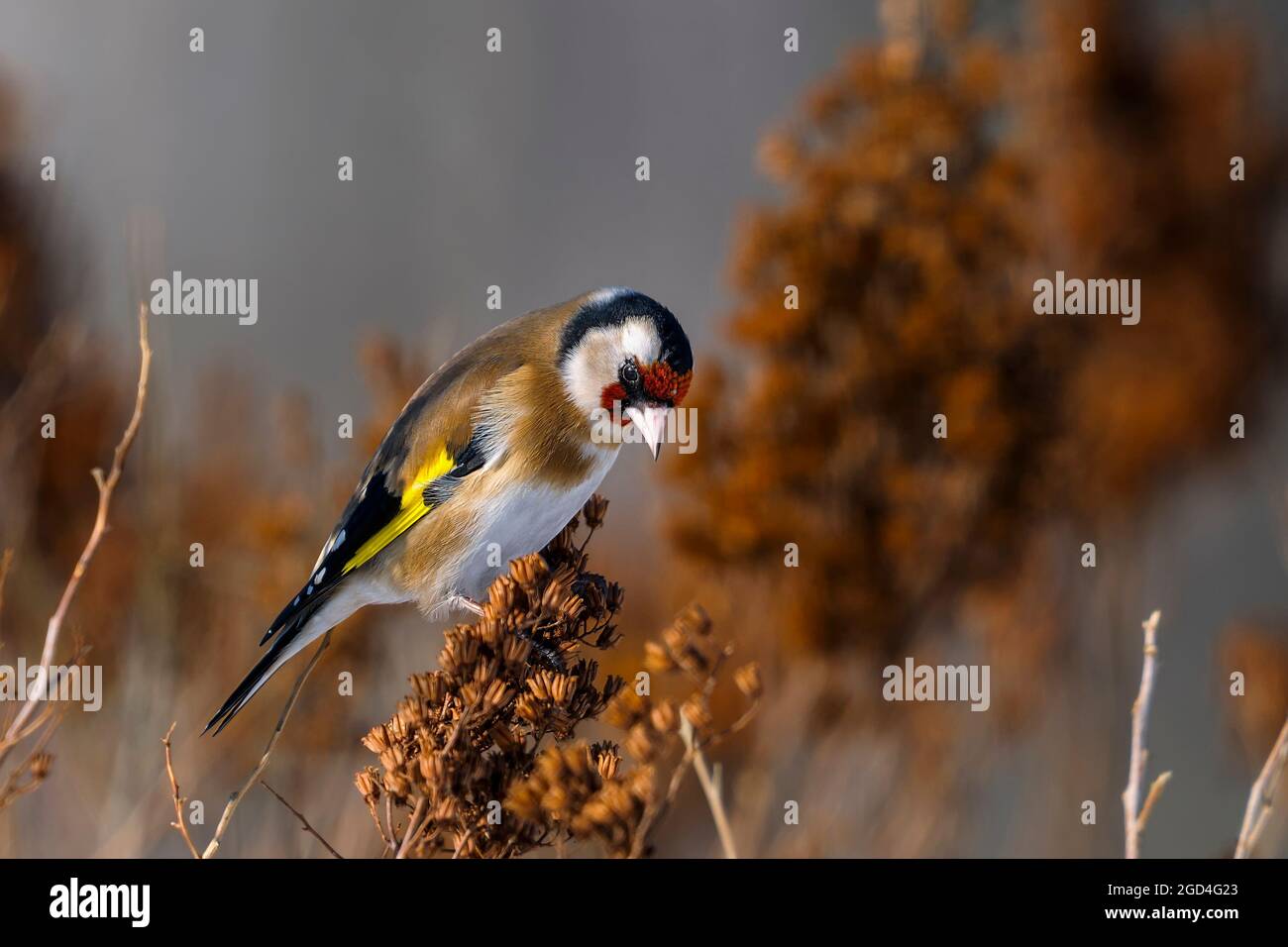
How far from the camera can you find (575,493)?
2.72 metres

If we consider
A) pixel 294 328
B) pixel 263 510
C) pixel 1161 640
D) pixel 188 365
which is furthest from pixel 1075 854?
pixel 294 328

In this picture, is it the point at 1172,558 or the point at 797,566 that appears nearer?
the point at 797,566

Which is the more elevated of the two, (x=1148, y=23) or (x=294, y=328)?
(x=1148, y=23)

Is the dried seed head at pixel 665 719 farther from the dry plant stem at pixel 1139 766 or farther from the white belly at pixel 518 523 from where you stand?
the white belly at pixel 518 523

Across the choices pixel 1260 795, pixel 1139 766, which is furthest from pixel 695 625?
pixel 1260 795

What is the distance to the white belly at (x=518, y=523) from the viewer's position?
268 cm

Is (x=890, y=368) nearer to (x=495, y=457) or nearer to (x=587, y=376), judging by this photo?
(x=587, y=376)

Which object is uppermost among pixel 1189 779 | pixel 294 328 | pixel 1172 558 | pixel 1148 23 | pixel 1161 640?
Result: pixel 1148 23

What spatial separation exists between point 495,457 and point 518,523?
169 mm

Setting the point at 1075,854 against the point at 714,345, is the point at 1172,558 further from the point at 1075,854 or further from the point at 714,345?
the point at 714,345

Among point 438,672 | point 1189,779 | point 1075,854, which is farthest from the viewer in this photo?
point 1189,779

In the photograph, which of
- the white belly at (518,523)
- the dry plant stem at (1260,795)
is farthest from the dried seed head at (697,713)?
the white belly at (518,523)

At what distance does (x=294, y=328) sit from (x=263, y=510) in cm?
463

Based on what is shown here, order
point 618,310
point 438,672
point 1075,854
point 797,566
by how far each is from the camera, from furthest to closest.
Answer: point 1075,854 < point 797,566 < point 618,310 < point 438,672
